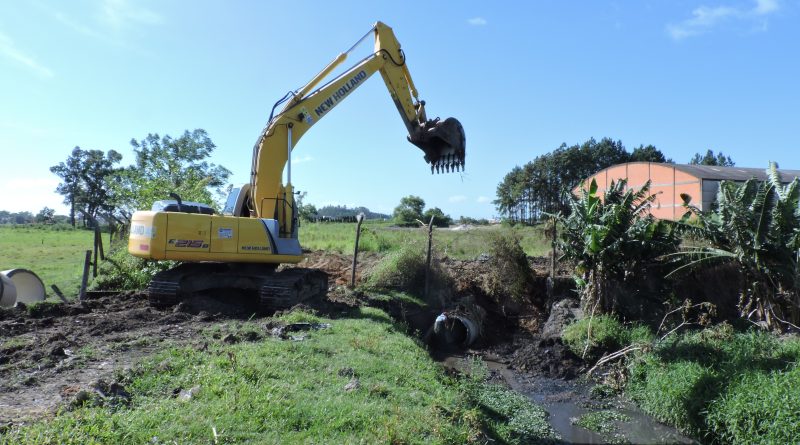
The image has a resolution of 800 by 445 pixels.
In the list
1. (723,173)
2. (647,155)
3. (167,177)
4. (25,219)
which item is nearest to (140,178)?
(167,177)

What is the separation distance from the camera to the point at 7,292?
1058 centimetres

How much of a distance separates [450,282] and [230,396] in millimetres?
9542

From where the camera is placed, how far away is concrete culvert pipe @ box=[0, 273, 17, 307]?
10.5 m

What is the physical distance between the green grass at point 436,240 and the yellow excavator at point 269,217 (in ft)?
13.5

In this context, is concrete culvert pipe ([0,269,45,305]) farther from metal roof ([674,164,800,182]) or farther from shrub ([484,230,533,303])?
metal roof ([674,164,800,182])

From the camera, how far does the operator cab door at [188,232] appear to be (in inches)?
393

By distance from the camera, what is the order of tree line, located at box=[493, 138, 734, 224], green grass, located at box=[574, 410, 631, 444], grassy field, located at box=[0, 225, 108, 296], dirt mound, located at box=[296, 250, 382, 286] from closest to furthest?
green grass, located at box=[574, 410, 631, 444] → dirt mound, located at box=[296, 250, 382, 286] → grassy field, located at box=[0, 225, 108, 296] → tree line, located at box=[493, 138, 734, 224]

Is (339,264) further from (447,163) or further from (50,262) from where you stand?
(50,262)

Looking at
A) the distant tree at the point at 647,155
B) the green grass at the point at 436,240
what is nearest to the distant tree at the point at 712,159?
the distant tree at the point at 647,155

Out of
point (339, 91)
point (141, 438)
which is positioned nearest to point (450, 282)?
point (339, 91)

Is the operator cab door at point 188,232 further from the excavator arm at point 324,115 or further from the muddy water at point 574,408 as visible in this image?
the muddy water at point 574,408

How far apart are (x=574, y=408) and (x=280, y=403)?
17.4 ft

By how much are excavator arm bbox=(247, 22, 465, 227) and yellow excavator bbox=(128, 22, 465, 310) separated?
2cm

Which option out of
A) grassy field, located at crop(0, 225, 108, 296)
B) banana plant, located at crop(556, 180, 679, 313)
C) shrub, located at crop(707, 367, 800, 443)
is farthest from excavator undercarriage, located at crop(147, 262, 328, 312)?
shrub, located at crop(707, 367, 800, 443)
